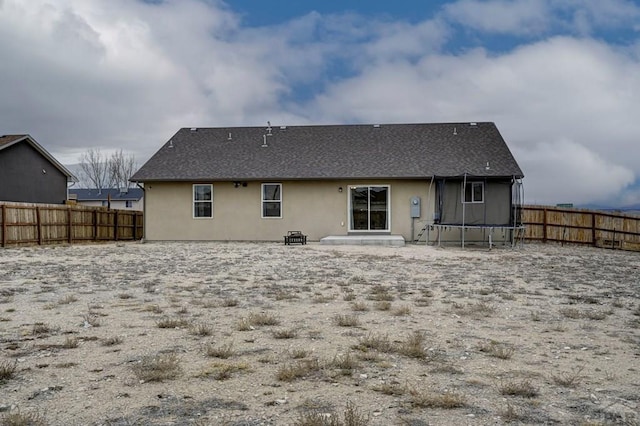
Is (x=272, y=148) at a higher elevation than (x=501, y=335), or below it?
higher

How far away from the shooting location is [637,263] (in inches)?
504

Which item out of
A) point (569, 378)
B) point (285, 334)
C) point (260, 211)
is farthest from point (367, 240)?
point (569, 378)

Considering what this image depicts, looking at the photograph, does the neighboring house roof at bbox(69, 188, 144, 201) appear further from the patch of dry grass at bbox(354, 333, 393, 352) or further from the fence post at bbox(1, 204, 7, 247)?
the patch of dry grass at bbox(354, 333, 393, 352)

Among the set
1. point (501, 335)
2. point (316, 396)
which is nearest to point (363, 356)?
point (316, 396)

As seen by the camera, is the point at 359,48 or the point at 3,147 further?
the point at 3,147

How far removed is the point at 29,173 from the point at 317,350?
86.6 ft

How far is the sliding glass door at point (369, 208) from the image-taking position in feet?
61.2

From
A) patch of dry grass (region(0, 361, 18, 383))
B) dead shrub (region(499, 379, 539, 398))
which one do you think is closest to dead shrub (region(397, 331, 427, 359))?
dead shrub (region(499, 379, 539, 398))

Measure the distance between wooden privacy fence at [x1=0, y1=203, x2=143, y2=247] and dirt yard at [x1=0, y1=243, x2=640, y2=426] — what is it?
30.7 feet

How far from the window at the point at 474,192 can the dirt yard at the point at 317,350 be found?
8.92 metres

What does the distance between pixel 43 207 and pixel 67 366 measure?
1703 cm

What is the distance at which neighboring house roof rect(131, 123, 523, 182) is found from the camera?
18641mm

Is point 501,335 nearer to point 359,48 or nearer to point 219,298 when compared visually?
point 219,298

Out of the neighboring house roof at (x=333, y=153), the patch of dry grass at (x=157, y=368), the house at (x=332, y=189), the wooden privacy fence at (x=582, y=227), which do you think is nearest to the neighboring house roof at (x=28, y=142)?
the neighboring house roof at (x=333, y=153)
